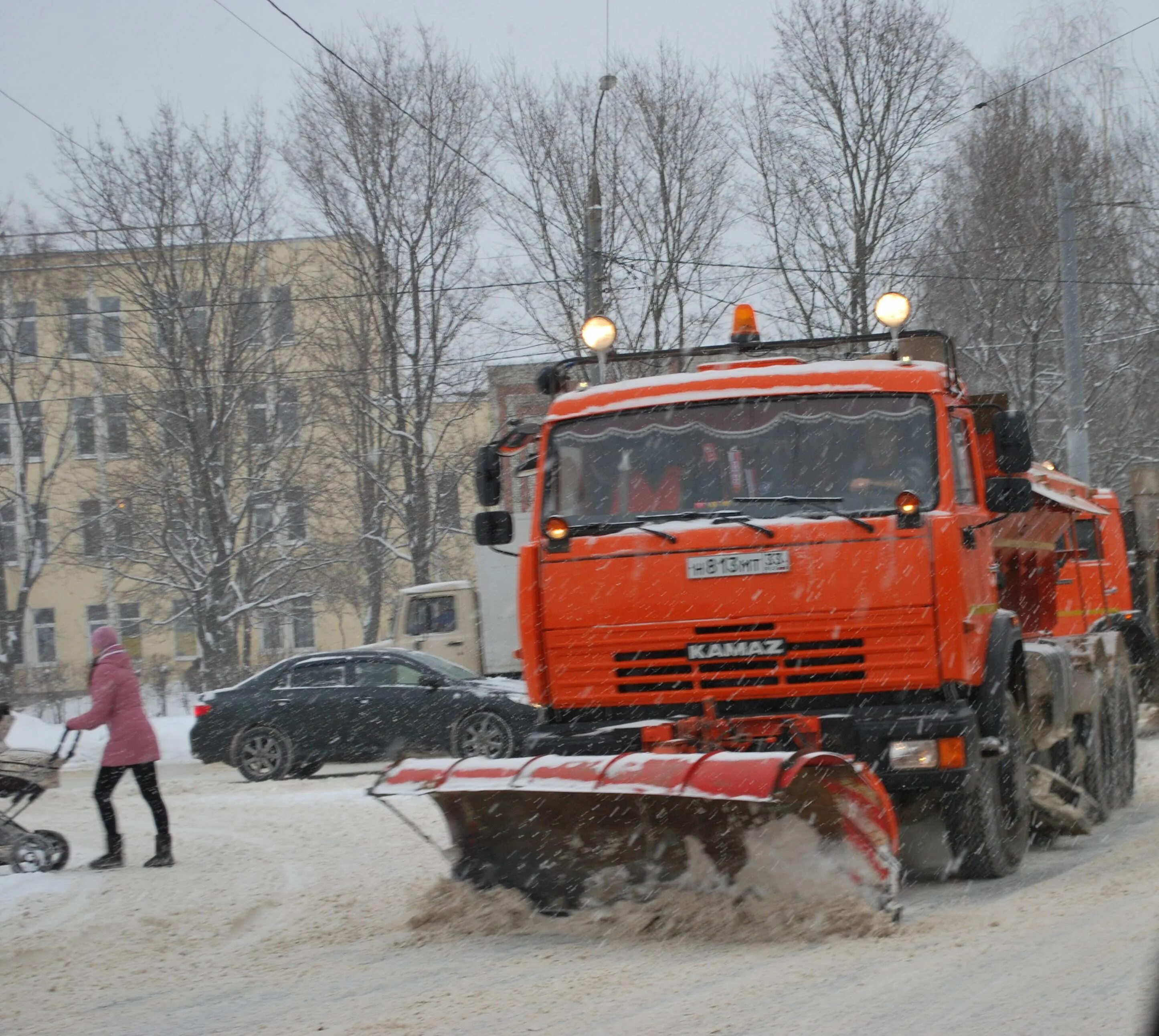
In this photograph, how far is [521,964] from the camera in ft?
20.6

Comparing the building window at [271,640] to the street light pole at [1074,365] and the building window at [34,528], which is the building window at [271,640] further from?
the street light pole at [1074,365]

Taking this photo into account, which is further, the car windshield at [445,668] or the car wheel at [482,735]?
the car windshield at [445,668]

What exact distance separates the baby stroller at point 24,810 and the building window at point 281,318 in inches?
847

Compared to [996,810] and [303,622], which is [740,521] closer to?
[996,810]

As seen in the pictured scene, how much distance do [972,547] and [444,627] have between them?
15.2 metres

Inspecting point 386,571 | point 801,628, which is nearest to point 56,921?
point 801,628

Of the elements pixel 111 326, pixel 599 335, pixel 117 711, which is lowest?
pixel 117 711

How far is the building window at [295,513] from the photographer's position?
Answer: 3139 cm

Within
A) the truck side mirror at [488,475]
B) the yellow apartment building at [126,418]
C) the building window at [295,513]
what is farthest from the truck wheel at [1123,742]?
the building window at [295,513]

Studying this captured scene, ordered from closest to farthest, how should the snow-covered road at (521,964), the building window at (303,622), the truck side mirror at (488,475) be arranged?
the snow-covered road at (521,964) → the truck side mirror at (488,475) → the building window at (303,622)

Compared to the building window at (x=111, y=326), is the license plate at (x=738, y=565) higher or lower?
lower

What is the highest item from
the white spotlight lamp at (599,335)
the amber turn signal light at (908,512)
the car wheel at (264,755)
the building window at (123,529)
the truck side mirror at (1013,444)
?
the building window at (123,529)

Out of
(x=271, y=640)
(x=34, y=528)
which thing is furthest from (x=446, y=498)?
(x=271, y=640)

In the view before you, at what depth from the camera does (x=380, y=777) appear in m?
7.05
